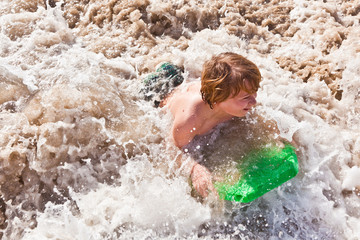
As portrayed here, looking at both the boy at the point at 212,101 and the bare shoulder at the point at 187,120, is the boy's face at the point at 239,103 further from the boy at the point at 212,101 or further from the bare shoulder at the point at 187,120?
the bare shoulder at the point at 187,120

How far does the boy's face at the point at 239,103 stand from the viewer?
2.66 m

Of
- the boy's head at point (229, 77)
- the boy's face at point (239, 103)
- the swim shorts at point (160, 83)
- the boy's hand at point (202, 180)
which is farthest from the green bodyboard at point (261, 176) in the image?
the swim shorts at point (160, 83)

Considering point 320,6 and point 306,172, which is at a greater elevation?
point 320,6

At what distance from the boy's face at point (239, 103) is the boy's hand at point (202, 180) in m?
0.55

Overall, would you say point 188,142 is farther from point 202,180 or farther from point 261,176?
point 261,176

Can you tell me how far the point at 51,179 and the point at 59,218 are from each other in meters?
0.41

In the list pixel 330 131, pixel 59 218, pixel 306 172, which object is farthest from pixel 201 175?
pixel 330 131

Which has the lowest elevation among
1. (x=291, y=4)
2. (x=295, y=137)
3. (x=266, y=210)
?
(x=266, y=210)

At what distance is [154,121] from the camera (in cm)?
332

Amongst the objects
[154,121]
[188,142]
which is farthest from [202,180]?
[154,121]

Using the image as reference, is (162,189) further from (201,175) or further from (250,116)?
(250,116)

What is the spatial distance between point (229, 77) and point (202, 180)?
872 millimetres

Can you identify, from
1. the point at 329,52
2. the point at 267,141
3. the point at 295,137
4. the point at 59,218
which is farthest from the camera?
the point at 329,52

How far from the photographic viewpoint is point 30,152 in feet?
9.78
